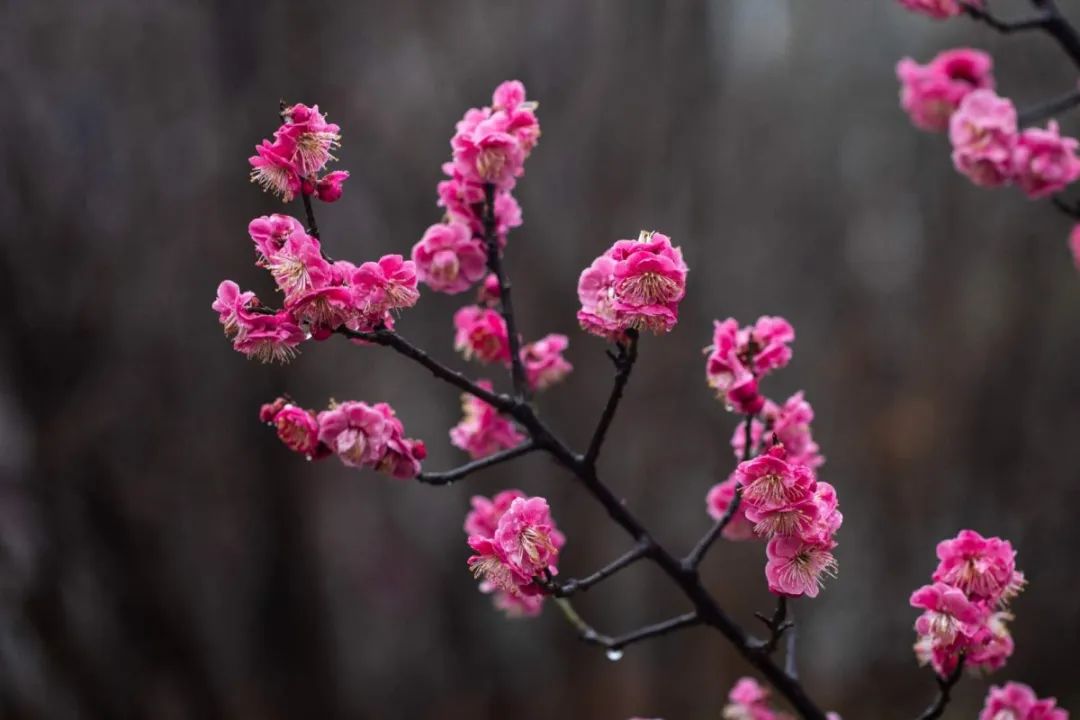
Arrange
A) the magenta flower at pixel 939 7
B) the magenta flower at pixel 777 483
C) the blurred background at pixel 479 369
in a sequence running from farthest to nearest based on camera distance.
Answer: the blurred background at pixel 479 369, the magenta flower at pixel 939 7, the magenta flower at pixel 777 483

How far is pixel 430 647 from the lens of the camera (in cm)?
212

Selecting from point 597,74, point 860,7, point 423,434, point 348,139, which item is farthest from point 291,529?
point 860,7

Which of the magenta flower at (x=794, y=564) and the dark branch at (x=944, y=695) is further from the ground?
the magenta flower at (x=794, y=564)

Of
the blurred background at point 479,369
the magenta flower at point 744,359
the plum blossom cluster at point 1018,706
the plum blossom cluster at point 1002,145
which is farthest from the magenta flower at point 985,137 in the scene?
the blurred background at point 479,369

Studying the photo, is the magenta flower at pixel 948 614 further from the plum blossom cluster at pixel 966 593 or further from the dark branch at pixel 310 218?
the dark branch at pixel 310 218

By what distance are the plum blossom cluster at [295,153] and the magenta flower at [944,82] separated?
0.72 meters

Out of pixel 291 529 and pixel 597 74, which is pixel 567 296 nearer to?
pixel 597 74

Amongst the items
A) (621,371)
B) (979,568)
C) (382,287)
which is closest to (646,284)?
(621,371)

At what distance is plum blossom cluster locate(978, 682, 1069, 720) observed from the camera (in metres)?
0.63

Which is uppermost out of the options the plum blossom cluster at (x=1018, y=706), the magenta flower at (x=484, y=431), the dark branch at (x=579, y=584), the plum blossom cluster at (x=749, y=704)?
the magenta flower at (x=484, y=431)

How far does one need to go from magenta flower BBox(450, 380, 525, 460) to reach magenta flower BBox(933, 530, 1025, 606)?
A: 1.02 feet

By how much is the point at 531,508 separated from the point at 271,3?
1.64 metres

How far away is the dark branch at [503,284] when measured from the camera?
0.58 metres

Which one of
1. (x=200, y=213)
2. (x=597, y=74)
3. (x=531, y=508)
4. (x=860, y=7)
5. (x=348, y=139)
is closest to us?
(x=531, y=508)
